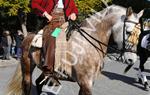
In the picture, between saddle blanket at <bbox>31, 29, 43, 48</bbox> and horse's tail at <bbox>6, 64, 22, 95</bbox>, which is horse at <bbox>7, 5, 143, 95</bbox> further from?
horse's tail at <bbox>6, 64, 22, 95</bbox>

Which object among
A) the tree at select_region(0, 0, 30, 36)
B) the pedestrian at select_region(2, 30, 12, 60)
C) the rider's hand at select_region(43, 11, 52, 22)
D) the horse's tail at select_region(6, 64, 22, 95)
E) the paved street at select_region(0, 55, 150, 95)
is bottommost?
the paved street at select_region(0, 55, 150, 95)

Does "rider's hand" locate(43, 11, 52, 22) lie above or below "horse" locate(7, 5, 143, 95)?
above

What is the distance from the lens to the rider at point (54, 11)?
24.8ft

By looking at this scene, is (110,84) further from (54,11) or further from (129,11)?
(129,11)

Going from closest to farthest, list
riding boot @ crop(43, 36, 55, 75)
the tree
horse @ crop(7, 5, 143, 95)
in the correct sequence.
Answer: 1. horse @ crop(7, 5, 143, 95)
2. riding boot @ crop(43, 36, 55, 75)
3. the tree

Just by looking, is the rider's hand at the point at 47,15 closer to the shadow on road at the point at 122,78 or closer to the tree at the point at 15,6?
the shadow on road at the point at 122,78

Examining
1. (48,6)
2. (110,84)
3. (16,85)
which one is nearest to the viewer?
(48,6)

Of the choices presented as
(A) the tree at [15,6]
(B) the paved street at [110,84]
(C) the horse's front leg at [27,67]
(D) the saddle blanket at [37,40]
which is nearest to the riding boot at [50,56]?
(D) the saddle blanket at [37,40]

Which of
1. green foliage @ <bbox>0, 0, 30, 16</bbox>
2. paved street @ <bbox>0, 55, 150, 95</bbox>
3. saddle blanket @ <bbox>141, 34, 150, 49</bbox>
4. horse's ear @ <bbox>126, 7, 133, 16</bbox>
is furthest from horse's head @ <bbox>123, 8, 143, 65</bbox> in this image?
green foliage @ <bbox>0, 0, 30, 16</bbox>

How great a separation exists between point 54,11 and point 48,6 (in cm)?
15

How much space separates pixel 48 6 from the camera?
25.3ft

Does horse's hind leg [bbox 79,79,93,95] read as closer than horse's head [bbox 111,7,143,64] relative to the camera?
No

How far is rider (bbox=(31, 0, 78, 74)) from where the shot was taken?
7566 millimetres

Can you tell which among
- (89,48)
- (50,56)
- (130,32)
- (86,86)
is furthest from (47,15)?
(130,32)
